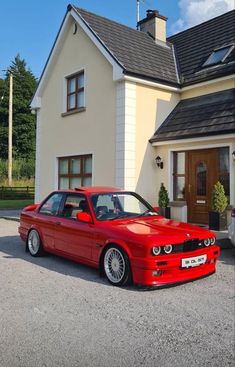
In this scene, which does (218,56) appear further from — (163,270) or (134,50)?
(163,270)

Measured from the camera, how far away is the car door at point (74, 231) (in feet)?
20.9

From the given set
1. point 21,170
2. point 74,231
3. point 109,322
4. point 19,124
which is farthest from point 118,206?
point 19,124

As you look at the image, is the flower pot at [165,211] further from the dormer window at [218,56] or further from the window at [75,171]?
the dormer window at [218,56]

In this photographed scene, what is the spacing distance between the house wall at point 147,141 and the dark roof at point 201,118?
0.31m

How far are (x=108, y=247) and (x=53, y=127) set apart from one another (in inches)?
432

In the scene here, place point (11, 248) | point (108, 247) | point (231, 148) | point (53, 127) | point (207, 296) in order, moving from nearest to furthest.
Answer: point (207, 296) → point (108, 247) → point (11, 248) → point (231, 148) → point (53, 127)

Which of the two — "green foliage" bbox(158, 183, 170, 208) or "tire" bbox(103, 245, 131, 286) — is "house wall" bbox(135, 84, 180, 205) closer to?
"green foliage" bbox(158, 183, 170, 208)

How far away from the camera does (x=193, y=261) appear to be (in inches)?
223

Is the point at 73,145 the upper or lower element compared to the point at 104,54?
lower

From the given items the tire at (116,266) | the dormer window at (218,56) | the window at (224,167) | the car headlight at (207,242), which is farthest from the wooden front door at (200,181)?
the tire at (116,266)

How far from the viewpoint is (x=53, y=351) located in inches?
138

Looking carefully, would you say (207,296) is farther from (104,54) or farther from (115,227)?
(104,54)

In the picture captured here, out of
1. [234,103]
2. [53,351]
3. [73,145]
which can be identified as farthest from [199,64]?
[53,351]

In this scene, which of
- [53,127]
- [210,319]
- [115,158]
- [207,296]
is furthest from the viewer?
[53,127]
